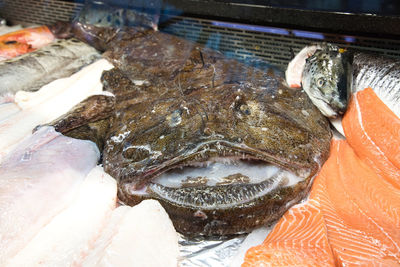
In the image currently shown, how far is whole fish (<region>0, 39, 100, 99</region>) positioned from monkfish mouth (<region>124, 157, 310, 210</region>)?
7.47 feet

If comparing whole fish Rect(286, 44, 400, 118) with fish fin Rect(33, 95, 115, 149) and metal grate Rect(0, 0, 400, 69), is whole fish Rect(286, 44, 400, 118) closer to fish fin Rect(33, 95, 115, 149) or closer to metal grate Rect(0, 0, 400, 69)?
metal grate Rect(0, 0, 400, 69)

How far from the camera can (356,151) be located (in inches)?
123

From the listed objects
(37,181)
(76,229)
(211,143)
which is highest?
(211,143)

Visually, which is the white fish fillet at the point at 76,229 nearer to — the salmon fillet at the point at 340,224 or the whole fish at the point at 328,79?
the salmon fillet at the point at 340,224

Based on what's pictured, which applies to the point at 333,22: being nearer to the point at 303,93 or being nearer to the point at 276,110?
the point at 303,93

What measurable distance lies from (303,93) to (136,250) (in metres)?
2.09

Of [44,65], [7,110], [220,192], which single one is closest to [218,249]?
[220,192]

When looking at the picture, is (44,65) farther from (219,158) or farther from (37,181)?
(219,158)

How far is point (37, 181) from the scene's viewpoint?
2650 millimetres

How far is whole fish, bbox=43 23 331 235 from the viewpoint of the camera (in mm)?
2559

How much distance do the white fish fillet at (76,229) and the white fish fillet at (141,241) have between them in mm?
90

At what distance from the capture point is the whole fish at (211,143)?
2.56m

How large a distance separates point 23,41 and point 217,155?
3956 millimetres

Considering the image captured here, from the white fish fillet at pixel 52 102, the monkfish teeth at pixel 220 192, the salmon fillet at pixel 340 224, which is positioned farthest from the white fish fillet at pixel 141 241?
the white fish fillet at pixel 52 102
